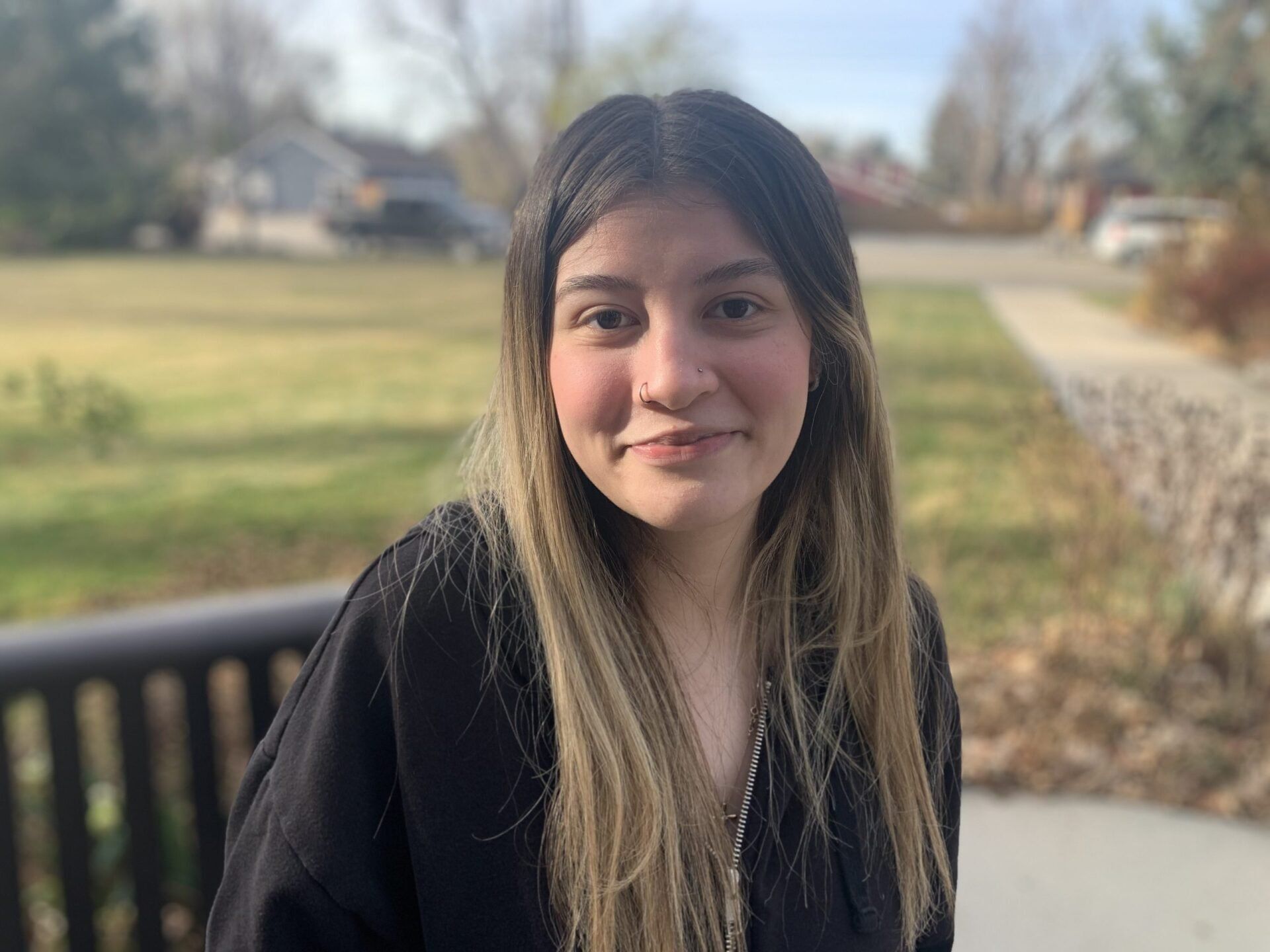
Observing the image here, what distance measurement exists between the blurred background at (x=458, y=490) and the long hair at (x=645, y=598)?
0.65 ft

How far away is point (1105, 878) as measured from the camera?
334 centimetres

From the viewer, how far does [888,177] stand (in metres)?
46.5

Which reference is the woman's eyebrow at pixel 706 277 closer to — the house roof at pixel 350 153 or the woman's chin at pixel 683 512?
the woman's chin at pixel 683 512

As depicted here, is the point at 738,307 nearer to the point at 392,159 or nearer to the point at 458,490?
the point at 458,490

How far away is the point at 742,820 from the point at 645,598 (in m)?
0.29

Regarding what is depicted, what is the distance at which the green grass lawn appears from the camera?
18.5ft

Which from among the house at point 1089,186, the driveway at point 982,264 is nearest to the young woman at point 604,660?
the driveway at point 982,264

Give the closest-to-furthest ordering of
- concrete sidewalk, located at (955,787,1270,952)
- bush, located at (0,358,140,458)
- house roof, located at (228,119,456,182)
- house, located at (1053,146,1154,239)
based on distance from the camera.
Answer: concrete sidewalk, located at (955,787,1270,952) → bush, located at (0,358,140,458) → house, located at (1053,146,1154,239) → house roof, located at (228,119,456,182)

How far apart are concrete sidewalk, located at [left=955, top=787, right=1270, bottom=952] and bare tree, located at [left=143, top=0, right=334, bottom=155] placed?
3672 cm

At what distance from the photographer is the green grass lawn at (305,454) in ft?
18.5

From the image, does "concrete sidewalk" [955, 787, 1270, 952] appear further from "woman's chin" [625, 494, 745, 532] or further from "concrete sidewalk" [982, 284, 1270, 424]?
"concrete sidewalk" [982, 284, 1270, 424]

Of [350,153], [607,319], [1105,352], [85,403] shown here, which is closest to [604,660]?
[607,319]

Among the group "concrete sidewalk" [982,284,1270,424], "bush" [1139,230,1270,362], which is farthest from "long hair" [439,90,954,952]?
"bush" [1139,230,1270,362]

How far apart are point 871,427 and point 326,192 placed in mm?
63917
